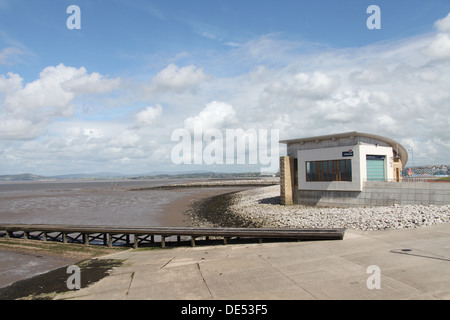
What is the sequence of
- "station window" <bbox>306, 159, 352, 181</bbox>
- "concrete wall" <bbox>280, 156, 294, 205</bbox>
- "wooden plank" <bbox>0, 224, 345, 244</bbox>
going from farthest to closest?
"concrete wall" <bbox>280, 156, 294, 205</bbox>, "station window" <bbox>306, 159, 352, 181</bbox>, "wooden plank" <bbox>0, 224, 345, 244</bbox>

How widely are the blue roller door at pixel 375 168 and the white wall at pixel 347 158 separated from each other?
0.33 meters

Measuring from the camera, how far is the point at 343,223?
16875 millimetres

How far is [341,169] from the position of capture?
23.2 metres

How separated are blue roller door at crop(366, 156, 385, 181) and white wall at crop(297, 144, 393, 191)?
1.10 ft

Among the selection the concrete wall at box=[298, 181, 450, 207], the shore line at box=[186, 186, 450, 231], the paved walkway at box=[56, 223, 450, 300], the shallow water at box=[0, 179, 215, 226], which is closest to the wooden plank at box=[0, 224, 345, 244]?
the paved walkway at box=[56, 223, 450, 300]

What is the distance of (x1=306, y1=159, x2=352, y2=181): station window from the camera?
22.9 m

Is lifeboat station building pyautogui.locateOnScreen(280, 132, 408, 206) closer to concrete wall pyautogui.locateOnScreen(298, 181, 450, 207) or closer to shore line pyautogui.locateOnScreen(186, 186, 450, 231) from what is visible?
concrete wall pyautogui.locateOnScreen(298, 181, 450, 207)

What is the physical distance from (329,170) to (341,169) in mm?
1019

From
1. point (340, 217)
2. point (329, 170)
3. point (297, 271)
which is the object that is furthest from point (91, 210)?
point (297, 271)

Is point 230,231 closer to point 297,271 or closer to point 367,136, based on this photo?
point 297,271

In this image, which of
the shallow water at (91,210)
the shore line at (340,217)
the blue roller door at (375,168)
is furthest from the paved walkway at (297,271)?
the shallow water at (91,210)

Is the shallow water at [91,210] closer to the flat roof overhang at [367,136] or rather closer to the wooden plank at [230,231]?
the wooden plank at [230,231]

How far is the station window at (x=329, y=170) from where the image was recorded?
2286cm
